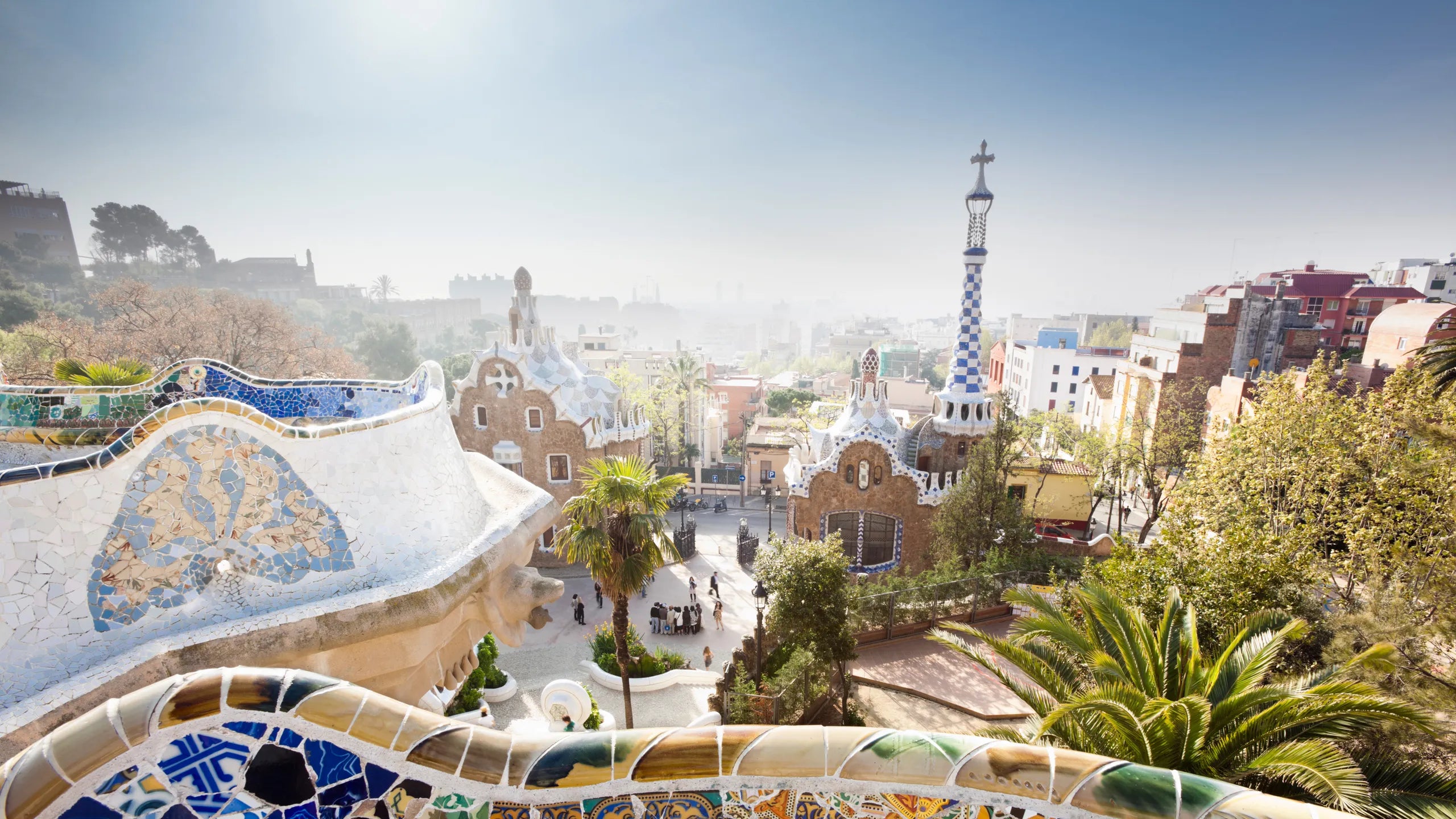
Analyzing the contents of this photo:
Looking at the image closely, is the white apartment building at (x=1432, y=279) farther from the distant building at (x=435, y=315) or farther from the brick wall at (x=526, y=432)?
the distant building at (x=435, y=315)

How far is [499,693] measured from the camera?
41.8 feet

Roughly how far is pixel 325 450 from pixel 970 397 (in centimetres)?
1758

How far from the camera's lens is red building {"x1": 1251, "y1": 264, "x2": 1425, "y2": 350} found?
132 ft

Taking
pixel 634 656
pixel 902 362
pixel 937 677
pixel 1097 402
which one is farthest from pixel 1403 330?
pixel 902 362

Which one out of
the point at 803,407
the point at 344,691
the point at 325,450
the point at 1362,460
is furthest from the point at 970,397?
the point at 803,407

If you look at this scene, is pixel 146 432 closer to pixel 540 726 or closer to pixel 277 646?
pixel 277 646

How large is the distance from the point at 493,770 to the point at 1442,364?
14.2 meters

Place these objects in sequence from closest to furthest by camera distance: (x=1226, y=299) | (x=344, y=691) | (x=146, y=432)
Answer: (x=344, y=691), (x=146, y=432), (x=1226, y=299)

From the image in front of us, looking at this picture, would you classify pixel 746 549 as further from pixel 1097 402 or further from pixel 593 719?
pixel 1097 402

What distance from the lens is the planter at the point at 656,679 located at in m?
13.1

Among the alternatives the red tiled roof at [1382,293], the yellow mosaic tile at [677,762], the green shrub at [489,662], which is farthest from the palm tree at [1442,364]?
the red tiled roof at [1382,293]

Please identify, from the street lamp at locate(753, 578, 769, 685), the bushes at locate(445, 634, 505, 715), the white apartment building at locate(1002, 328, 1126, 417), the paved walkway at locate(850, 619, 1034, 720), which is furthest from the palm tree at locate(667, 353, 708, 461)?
the street lamp at locate(753, 578, 769, 685)

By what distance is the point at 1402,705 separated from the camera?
521 cm

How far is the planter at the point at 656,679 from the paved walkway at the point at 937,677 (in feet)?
10.4
